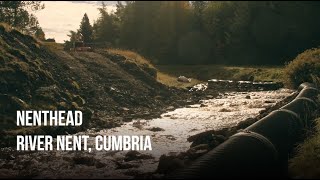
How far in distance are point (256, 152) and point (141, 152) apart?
6.83m

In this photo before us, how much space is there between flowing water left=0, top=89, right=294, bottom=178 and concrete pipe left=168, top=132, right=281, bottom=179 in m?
3.86

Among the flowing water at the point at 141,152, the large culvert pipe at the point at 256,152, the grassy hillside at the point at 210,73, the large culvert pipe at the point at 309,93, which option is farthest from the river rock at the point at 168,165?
the grassy hillside at the point at 210,73

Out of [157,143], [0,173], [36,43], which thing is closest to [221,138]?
[157,143]

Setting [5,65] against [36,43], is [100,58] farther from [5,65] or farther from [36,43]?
[5,65]

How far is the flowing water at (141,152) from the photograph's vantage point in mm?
18391

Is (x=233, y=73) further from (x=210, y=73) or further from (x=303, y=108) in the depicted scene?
(x=303, y=108)

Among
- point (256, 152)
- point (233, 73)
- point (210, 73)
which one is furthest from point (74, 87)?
point (210, 73)

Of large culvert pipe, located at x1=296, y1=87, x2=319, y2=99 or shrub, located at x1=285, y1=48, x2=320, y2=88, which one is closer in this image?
large culvert pipe, located at x1=296, y1=87, x2=319, y2=99

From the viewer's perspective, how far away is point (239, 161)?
49.8 feet

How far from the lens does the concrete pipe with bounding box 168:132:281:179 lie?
45.3ft

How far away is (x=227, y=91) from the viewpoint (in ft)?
163

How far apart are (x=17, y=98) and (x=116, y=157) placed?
10589mm

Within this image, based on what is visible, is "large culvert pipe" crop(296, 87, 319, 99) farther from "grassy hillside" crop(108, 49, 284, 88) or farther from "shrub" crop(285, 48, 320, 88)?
"grassy hillside" crop(108, 49, 284, 88)

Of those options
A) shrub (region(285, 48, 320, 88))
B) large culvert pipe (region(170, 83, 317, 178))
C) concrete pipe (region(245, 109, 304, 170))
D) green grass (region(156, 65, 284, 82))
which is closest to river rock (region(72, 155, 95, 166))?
large culvert pipe (region(170, 83, 317, 178))
